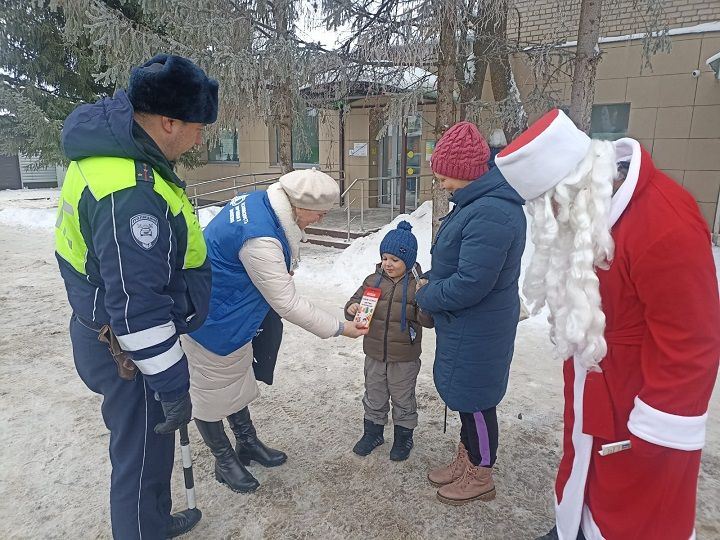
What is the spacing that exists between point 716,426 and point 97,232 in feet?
12.1

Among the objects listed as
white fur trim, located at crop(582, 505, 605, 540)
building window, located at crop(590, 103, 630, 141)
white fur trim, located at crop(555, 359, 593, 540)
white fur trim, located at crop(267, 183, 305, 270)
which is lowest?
white fur trim, located at crop(582, 505, 605, 540)

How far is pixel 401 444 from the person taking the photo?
2992mm

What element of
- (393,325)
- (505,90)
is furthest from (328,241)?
(393,325)

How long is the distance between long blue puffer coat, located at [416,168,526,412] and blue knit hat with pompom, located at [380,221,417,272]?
1.06ft

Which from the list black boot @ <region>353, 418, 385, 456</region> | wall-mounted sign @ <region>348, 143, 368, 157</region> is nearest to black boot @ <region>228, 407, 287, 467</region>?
black boot @ <region>353, 418, 385, 456</region>

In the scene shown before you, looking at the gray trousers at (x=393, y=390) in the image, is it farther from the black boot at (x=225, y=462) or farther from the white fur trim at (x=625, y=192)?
the white fur trim at (x=625, y=192)

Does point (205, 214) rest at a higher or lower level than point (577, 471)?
lower

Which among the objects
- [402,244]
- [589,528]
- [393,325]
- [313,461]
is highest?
[402,244]

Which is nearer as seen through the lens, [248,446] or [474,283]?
[474,283]

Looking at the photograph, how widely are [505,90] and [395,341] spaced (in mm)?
7287

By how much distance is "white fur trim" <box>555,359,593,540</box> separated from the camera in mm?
1620

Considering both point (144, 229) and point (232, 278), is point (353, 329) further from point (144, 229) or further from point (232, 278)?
point (144, 229)

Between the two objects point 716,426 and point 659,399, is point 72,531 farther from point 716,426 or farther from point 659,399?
point 716,426

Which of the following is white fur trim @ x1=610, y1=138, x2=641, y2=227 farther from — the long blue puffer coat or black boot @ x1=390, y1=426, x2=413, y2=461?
black boot @ x1=390, y1=426, x2=413, y2=461
